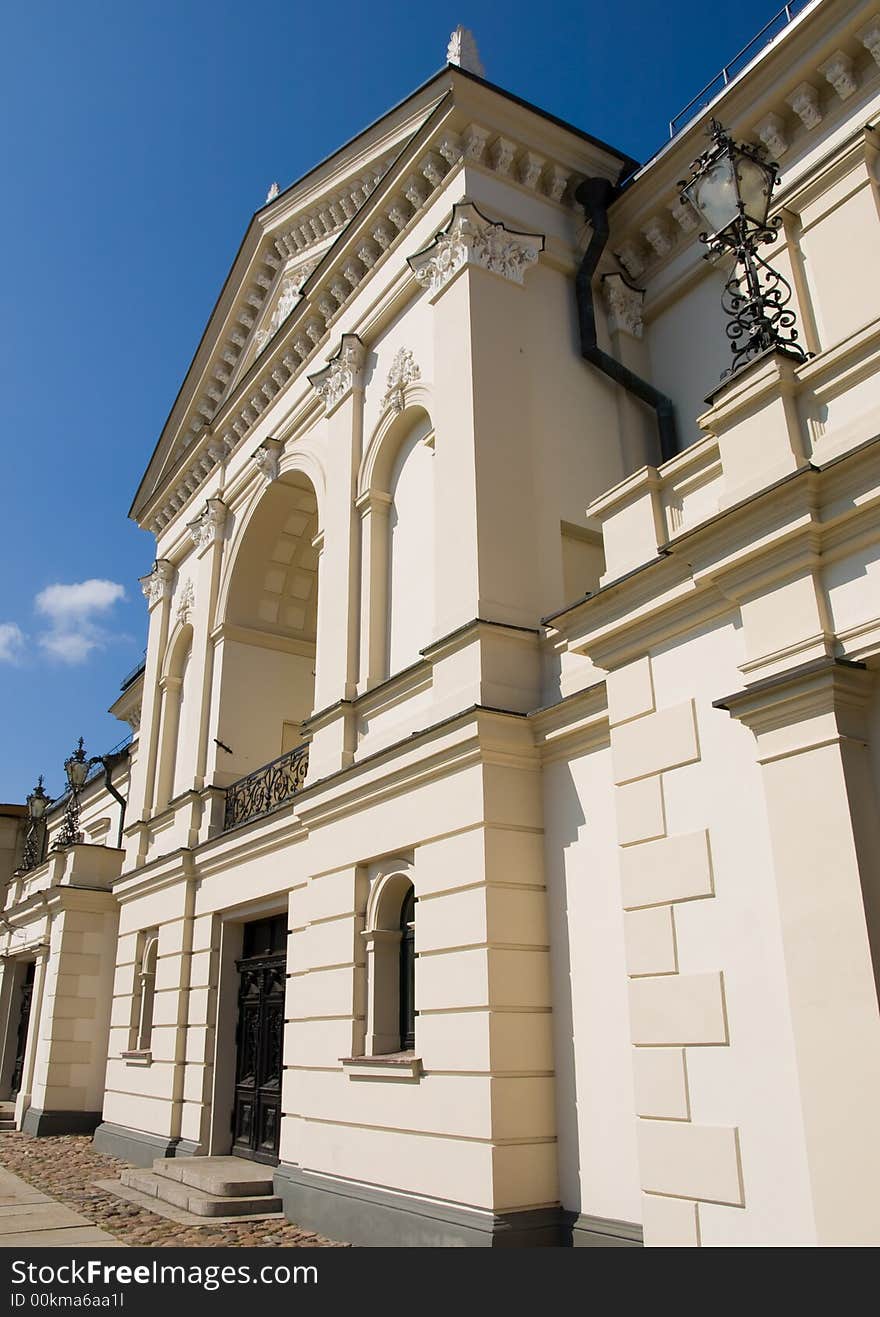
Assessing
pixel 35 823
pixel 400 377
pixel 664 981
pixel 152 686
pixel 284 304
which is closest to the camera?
pixel 664 981

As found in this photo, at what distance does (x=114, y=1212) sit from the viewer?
10.7 metres

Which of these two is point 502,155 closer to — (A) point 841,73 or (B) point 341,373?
(B) point 341,373

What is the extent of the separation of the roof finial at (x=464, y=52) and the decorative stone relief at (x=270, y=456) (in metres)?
5.59

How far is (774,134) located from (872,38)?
1194mm

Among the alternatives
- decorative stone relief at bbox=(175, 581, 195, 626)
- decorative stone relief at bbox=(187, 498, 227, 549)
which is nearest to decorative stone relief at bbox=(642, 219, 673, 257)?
decorative stone relief at bbox=(187, 498, 227, 549)

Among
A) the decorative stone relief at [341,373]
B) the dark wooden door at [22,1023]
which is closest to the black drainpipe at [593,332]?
the decorative stone relief at [341,373]

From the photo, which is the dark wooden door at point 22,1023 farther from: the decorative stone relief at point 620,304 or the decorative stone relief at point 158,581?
the decorative stone relief at point 620,304

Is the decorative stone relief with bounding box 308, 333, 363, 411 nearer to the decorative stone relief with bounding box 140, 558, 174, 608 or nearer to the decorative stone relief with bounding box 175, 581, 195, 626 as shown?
the decorative stone relief with bounding box 175, 581, 195, 626

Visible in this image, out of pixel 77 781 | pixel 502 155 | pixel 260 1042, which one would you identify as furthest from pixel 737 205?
pixel 77 781

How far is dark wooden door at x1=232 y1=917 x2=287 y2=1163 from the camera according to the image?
12547 mm

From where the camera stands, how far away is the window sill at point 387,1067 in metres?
8.65

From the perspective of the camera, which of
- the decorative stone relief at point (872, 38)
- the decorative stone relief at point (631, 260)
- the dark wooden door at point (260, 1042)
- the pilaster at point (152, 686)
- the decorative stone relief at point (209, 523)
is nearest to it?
the decorative stone relief at point (872, 38)

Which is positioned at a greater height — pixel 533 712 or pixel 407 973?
pixel 533 712
